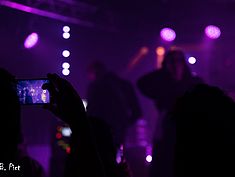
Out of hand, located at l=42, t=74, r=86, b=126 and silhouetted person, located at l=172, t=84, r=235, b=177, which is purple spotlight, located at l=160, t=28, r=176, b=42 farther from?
silhouetted person, located at l=172, t=84, r=235, b=177

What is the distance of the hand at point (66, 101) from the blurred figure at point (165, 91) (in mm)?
3022

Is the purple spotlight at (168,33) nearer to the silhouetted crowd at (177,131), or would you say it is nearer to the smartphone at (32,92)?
the smartphone at (32,92)

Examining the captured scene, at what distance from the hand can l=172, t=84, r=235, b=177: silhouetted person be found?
349mm

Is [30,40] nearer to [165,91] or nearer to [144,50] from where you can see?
[144,50]

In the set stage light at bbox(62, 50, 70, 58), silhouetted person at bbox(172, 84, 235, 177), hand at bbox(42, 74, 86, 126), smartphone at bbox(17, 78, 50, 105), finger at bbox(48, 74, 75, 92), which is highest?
stage light at bbox(62, 50, 70, 58)

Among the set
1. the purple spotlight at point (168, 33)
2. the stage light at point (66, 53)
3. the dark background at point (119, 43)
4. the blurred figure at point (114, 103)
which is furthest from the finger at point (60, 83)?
the purple spotlight at point (168, 33)

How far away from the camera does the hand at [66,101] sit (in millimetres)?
1396

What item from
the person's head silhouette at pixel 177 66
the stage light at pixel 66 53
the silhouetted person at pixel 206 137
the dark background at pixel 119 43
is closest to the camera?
the silhouetted person at pixel 206 137

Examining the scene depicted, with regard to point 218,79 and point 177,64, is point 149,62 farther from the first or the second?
point 177,64

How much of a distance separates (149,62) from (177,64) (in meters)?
6.82

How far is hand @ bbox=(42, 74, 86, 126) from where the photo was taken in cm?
140

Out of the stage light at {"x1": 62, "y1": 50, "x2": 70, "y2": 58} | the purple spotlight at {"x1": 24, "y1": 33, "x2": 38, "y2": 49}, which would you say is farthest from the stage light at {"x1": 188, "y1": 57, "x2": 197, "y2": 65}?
the purple spotlight at {"x1": 24, "y1": 33, "x2": 38, "y2": 49}

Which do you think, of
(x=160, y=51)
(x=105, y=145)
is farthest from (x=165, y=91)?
(x=160, y=51)

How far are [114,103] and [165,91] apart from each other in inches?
53.0
